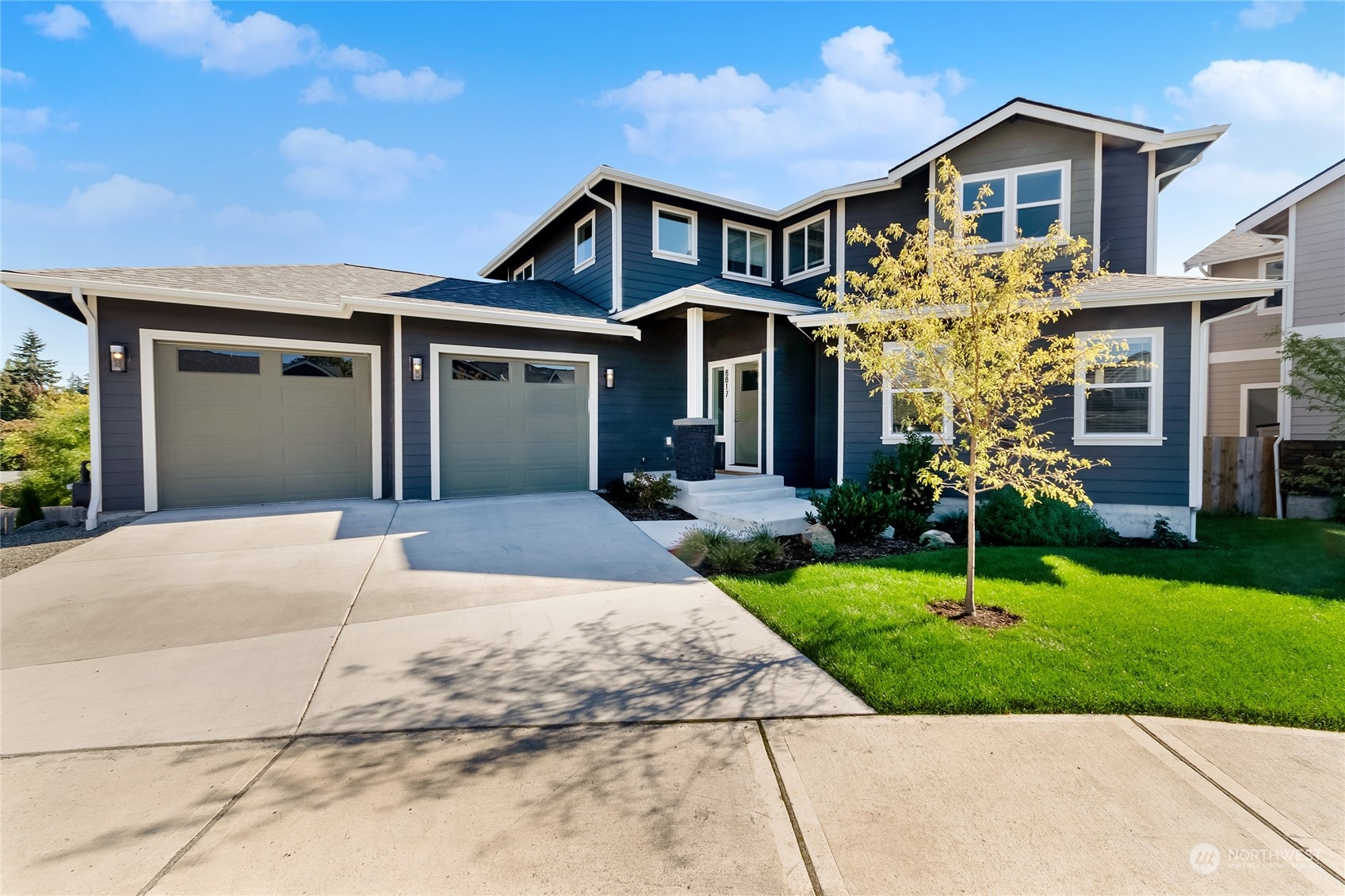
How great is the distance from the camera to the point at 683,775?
2496 millimetres

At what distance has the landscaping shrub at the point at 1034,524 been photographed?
732cm

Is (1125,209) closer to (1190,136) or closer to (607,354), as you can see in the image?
(1190,136)

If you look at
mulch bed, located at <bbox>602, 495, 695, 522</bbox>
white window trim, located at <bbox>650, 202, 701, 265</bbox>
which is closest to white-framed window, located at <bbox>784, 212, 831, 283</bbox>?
white window trim, located at <bbox>650, 202, 701, 265</bbox>

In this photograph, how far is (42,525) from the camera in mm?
7887

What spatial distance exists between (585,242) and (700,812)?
12.2 meters

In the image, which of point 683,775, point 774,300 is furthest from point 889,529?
point 683,775

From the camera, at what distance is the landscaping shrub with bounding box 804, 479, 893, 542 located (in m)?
7.30

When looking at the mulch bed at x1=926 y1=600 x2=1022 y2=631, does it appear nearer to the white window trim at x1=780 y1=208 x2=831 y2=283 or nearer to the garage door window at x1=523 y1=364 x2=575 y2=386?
the garage door window at x1=523 y1=364 x2=575 y2=386

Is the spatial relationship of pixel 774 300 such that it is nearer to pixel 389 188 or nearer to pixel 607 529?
pixel 607 529

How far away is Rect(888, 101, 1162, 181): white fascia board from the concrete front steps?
644 centimetres

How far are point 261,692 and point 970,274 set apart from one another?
571cm

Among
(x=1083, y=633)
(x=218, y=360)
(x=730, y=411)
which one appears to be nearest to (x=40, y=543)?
(x=218, y=360)

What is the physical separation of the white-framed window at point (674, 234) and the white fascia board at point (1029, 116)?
13.5 ft

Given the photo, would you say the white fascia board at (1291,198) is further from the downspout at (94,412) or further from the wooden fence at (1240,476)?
the downspout at (94,412)
